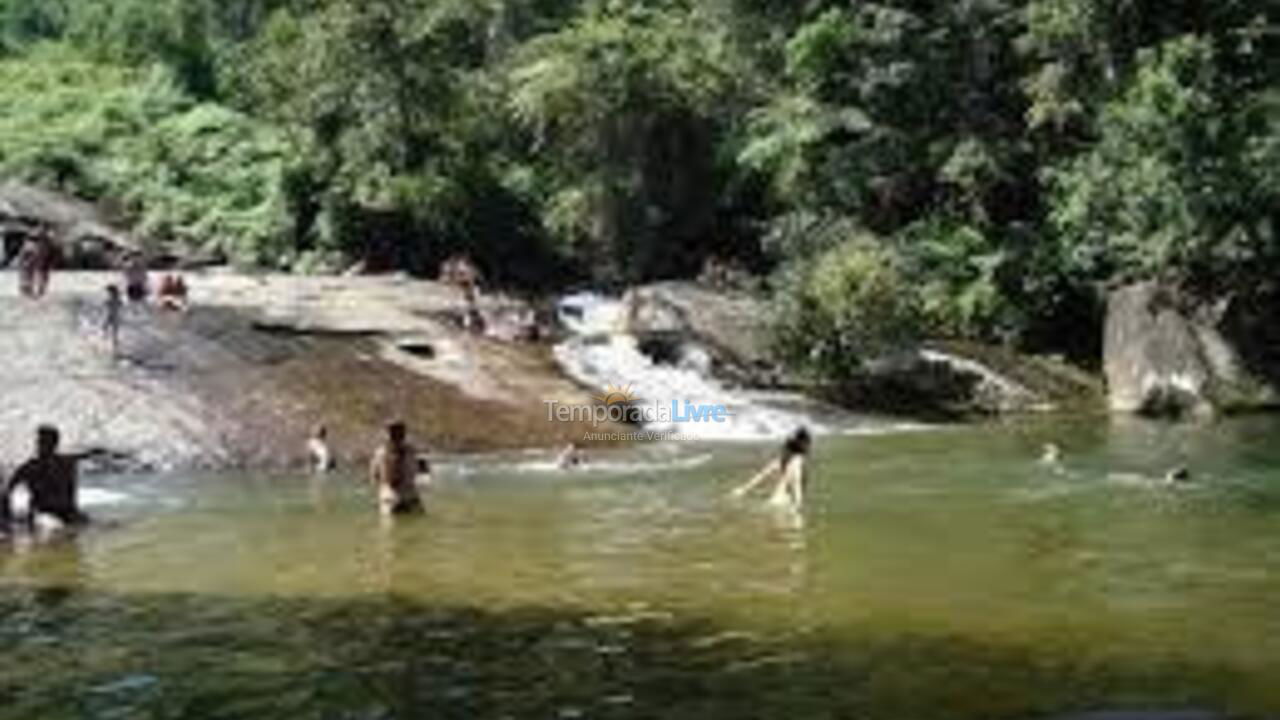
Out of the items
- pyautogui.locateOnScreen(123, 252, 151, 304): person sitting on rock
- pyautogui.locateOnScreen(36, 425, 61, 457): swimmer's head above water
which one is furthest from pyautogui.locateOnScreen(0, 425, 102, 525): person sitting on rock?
pyautogui.locateOnScreen(123, 252, 151, 304): person sitting on rock

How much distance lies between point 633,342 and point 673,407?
327 cm

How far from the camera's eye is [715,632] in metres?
17.0

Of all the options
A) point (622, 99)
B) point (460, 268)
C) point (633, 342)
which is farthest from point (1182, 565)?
point (622, 99)

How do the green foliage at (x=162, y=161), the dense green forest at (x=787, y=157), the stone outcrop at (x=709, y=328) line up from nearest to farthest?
the stone outcrop at (x=709, y=328) < the dense green forest at (x=787, y=157) < the green foliage at (x=162, y=161)

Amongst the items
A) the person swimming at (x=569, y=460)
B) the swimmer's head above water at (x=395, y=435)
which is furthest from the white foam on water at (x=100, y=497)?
the person swimming at (x=569, y=460)

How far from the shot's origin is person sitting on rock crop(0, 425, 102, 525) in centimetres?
2434

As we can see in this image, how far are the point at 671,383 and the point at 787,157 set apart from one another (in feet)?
37.5

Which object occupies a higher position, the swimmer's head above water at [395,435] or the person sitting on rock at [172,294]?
the person sitting on rock at [172,294]

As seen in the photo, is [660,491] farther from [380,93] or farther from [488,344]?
[380,93]

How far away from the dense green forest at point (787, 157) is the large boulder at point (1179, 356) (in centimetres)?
94

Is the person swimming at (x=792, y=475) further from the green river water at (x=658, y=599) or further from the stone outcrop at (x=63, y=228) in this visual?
the stone outcrop at (x=63, y=228)

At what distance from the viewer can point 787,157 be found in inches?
1969

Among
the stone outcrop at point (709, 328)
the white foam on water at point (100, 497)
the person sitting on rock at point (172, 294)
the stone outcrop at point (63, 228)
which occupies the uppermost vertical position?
the stone outcrop at point (63, 228)

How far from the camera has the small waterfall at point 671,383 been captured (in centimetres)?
3828
